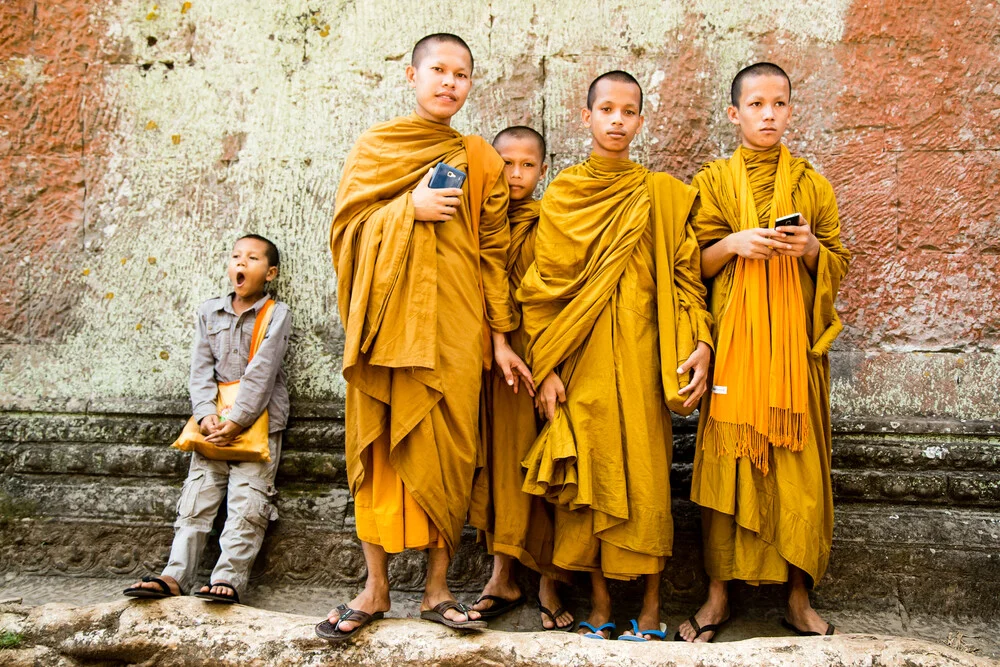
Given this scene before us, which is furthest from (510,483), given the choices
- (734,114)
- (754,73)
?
(754,73)

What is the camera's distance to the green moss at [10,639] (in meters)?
2.79

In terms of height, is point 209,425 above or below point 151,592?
above

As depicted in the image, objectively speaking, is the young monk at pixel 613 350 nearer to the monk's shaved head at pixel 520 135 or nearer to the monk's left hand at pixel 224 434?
the monk's shaved head at pixel 520 135

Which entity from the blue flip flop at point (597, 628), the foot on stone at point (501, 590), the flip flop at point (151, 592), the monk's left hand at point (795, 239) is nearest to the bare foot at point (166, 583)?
the flip flop at point (151, 592)

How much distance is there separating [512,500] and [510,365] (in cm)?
51

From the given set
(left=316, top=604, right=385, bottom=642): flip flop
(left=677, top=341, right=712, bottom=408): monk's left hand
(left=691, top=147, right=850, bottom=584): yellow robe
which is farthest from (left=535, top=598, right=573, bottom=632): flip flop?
(left=677, top=341, right=712, bottom=408): monk's left hand

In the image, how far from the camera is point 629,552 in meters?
2.77

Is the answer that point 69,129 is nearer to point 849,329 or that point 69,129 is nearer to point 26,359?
point 26,359

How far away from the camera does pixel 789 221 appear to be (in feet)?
8.92

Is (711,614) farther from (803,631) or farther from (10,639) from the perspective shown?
(10,639)

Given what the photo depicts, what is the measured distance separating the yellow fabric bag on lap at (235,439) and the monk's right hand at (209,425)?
0.02 metres

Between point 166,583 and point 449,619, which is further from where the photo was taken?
point 166,583

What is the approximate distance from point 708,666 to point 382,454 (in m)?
1.26

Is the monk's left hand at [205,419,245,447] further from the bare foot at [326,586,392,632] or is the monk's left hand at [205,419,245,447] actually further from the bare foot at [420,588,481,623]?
the bare foot at [420,588,481,623]
